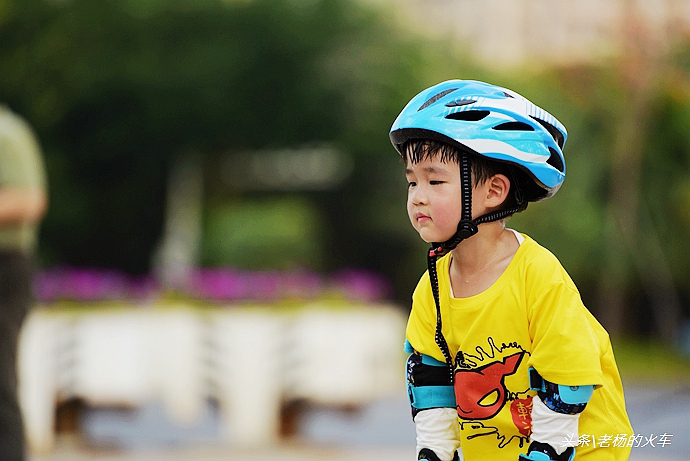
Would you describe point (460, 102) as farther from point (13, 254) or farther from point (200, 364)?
point (200, 364)

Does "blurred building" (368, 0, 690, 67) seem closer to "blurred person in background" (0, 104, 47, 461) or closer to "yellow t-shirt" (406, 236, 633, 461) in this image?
"blurred person in background" (0, 104, 47, 461)

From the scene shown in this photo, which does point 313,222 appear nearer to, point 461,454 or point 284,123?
point 284,123

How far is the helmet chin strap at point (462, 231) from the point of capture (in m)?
2.71

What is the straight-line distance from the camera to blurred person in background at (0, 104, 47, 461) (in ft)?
15.9

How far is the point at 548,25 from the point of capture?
21.4 metres

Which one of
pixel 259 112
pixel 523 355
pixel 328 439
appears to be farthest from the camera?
pixel 259 112

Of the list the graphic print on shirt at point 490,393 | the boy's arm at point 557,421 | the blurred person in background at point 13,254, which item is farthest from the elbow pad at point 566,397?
the blurred person in background at point 13,254

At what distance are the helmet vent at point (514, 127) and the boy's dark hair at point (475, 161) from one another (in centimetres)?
9

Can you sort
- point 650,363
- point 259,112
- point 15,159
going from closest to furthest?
point 15,159 < point 650,363 < point 259,112

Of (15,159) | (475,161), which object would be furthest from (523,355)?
(15,159)

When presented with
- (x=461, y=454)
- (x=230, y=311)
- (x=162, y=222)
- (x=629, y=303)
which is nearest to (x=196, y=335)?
(x=230, y=311)

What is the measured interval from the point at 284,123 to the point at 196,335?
9616 millimetres

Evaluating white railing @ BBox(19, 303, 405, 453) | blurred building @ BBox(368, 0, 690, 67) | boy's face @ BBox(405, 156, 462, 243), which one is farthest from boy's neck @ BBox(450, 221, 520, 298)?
blurred building @ BBox(368, 0, 690, 67)

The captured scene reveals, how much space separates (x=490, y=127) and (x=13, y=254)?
3104mm
